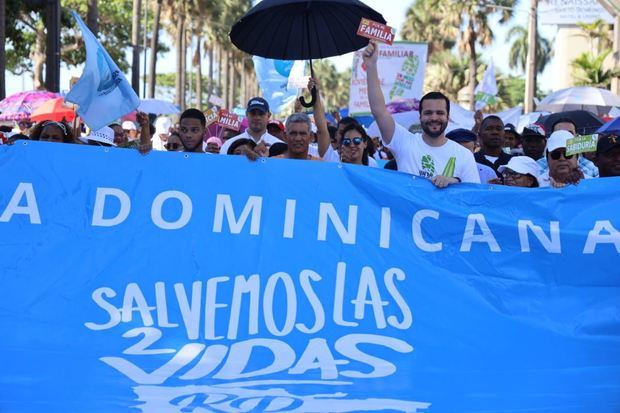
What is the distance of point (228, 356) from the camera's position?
478cm

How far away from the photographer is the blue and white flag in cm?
1697

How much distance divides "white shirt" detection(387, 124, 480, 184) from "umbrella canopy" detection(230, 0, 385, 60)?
103 centimetres

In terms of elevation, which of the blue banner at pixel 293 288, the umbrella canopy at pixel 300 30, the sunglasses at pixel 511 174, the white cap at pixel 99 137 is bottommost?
the blue banner at pixel 293 288

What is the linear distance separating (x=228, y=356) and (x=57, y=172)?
141cm

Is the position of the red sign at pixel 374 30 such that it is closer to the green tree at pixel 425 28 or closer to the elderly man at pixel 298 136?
the elderly man at pixel 298 136

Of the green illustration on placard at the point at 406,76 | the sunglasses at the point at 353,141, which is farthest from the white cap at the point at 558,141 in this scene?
the green illustration on placard at the point at 406,76

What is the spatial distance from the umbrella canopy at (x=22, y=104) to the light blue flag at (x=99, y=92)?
11470 mm

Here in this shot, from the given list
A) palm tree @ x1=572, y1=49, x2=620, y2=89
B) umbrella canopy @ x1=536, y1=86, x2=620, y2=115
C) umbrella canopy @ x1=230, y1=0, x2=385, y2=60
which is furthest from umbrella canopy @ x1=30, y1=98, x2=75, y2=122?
palm tree @ x1=572, y1=49, x2=620, y2=89

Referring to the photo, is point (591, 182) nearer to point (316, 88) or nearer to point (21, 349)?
point (316, 88)

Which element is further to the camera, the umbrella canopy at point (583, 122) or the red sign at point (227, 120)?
the umbrella canopy at point (583, 122)

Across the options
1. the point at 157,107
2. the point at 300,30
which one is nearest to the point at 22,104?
the point at 157,107

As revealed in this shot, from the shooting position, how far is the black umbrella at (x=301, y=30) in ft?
20.8

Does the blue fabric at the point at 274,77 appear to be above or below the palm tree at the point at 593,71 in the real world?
below

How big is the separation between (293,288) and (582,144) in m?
1.91
